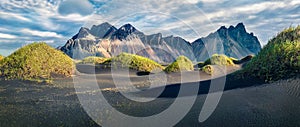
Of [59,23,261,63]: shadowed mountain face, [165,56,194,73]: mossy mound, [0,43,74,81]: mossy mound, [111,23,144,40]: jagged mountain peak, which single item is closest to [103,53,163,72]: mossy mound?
[165,56,194,73]: mossy mound

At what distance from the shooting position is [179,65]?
72.8ft

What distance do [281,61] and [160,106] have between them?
6.17 metres

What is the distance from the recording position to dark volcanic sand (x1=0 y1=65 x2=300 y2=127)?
6359 millimetres

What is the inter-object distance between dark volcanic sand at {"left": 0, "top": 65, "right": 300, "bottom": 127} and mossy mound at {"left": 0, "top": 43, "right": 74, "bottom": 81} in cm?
159

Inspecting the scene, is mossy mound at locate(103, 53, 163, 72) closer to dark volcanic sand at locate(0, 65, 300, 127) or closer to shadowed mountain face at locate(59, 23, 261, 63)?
shadowed mountain face at locate(59, 23, 261, 63)

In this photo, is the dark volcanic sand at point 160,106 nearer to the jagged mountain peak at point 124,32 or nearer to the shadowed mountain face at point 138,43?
the shadowed mountain face at point 138,43

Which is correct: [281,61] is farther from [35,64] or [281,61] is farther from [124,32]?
[124,32]

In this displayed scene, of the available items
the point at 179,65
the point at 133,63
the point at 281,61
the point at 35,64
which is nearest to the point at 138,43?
the point at 133,63

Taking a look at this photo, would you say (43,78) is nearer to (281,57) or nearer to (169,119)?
(169,119)

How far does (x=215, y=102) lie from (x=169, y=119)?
7.95 feet

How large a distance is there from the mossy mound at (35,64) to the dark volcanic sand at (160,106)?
62.7 inches

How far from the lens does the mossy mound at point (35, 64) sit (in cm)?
1265

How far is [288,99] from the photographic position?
7.80 m

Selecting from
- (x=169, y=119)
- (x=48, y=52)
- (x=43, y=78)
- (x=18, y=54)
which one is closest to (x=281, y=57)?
(x=169, y=119)
